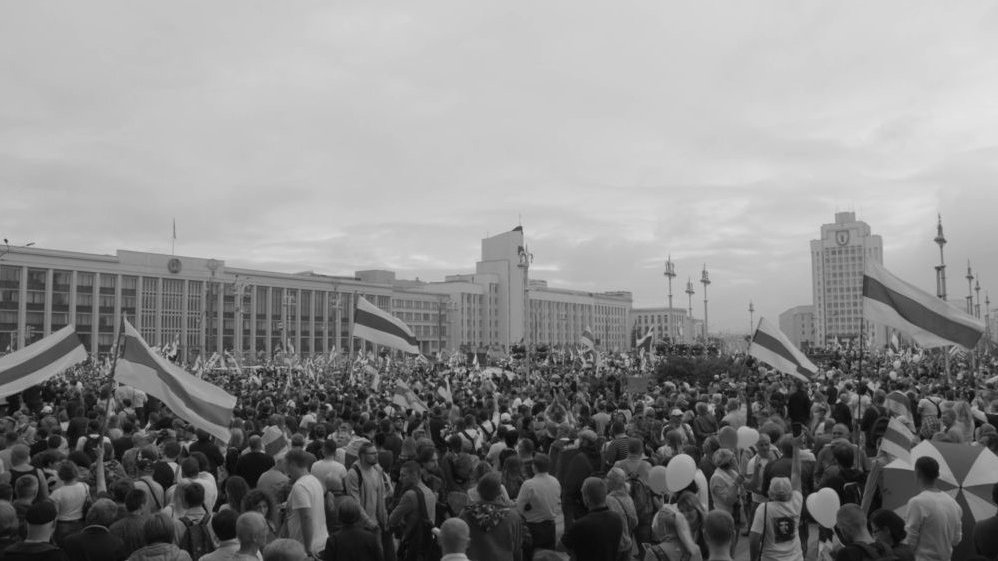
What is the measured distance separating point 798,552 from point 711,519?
1658mm

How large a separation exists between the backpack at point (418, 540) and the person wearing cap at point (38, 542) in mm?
2775

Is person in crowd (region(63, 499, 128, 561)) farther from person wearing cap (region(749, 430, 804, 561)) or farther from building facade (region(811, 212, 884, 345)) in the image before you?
building facade (region(811, 212, 884, 345))

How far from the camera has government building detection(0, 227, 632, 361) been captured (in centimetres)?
7819

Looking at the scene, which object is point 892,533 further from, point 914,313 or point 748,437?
point 914,313

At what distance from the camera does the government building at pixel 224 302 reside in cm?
7819

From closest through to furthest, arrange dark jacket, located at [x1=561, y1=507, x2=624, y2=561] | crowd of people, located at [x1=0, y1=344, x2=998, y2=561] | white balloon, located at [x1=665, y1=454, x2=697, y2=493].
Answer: crowd of people, located at [x1=0, y1=344, x2=998, y2=561], dark jacket, located at [x1=561, y1=507, x2=624, y2=561], white balloon, located at [x1=665, y1=454, x2=697, y2=493]

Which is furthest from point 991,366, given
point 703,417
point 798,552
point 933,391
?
point 798,552

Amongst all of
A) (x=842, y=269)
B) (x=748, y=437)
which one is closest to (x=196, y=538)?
(x=748, y=437)

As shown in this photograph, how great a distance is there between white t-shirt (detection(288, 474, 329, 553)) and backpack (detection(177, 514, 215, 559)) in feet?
2.34

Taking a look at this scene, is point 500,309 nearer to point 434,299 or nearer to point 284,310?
point 434,299

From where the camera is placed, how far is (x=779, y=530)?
22.2 ft

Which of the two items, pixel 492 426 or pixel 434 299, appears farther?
pixel 434 299

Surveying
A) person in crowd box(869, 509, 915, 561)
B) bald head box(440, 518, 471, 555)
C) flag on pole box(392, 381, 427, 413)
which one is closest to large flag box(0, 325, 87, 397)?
flag on pole box(392, 381, 427, 413)

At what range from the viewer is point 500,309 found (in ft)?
456
